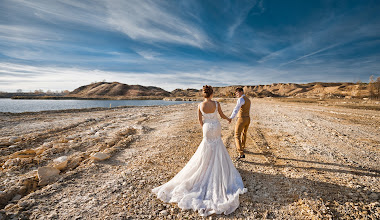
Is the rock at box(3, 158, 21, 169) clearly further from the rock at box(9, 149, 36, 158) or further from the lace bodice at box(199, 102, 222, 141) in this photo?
the lace bodice at box(199, 102, 222, 141)

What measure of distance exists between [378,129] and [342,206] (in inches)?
538

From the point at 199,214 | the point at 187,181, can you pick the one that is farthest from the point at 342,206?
the point at 187,181

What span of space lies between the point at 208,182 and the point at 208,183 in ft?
0.16

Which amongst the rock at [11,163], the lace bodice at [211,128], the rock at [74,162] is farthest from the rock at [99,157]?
the lace bodice at [211,128]

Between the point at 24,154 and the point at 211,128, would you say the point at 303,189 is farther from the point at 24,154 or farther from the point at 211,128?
the point at 24,154

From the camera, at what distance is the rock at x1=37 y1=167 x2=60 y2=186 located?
4832mm

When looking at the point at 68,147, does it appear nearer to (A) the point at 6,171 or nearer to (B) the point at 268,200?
(A) the point at 6,171

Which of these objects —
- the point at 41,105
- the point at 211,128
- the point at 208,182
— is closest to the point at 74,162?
the point at 208,182

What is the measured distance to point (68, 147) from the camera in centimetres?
802

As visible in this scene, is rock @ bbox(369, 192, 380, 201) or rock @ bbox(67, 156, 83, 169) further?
rock @ bbox(67, 156, 83, 169)

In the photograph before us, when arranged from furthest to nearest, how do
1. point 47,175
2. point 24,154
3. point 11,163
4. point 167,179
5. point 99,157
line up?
point 24,154 → point 99,157 → point 11,163 → point 167,179 → point 47,175

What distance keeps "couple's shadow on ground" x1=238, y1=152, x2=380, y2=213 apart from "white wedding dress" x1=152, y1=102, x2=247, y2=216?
596 millimetres

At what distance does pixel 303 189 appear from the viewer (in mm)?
4598

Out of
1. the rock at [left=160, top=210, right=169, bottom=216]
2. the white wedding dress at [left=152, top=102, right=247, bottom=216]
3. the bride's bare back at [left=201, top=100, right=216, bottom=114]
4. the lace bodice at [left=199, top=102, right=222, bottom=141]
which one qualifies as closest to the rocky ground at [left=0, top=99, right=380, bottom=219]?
the rock at [left=160, top=210, right=169, bottom=216]
